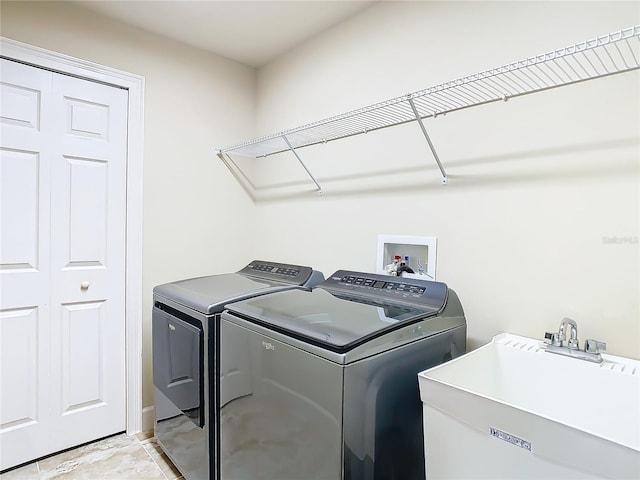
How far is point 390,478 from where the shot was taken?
1.18 m

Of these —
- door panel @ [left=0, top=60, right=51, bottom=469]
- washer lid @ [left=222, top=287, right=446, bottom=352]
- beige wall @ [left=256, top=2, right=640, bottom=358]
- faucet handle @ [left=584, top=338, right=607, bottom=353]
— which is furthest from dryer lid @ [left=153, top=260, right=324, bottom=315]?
faucet handle @ [left=584, top=338, right=607, bottom=353]

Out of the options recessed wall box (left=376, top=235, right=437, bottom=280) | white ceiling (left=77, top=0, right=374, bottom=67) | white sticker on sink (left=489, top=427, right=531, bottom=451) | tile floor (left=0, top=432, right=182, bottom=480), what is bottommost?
tile floor (left=0, top=432, right=182, bottom=480)

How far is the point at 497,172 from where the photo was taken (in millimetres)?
1464

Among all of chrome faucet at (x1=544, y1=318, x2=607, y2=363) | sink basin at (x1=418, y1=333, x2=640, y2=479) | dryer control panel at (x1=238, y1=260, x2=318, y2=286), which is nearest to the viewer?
sink basin at (x1=418, y1=333, x2=640, y2=479)

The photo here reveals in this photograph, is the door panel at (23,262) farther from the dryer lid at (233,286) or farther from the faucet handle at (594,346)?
the faucet handle at (594,346)

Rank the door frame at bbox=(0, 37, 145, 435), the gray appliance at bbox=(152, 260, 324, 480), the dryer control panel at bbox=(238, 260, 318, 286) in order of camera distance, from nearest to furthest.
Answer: the gray appliance at bbox=(152, 260, 324, 480) → the dryer control panel at bbox=(238, 260, 318, 286) → the door frame at bbox=(0, 37, 145, 435)

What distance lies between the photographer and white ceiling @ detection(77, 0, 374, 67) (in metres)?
1.97

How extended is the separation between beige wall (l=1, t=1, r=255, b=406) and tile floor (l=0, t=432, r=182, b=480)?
0.98 ft

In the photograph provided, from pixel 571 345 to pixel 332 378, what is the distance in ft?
2.57

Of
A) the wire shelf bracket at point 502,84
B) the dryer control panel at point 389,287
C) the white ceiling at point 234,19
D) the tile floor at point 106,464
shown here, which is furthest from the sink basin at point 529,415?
the white ceiling at point 234,19

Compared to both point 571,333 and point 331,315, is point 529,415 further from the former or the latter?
point 331,315

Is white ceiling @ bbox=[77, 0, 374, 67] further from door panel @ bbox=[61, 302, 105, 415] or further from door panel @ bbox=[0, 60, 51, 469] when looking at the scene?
door panel @ bbox=[61, 302, 105, 415]

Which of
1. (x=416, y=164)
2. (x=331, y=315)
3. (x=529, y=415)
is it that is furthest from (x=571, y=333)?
(x=416, y=164)

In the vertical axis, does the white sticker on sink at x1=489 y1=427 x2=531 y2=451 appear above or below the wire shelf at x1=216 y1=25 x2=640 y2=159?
below
